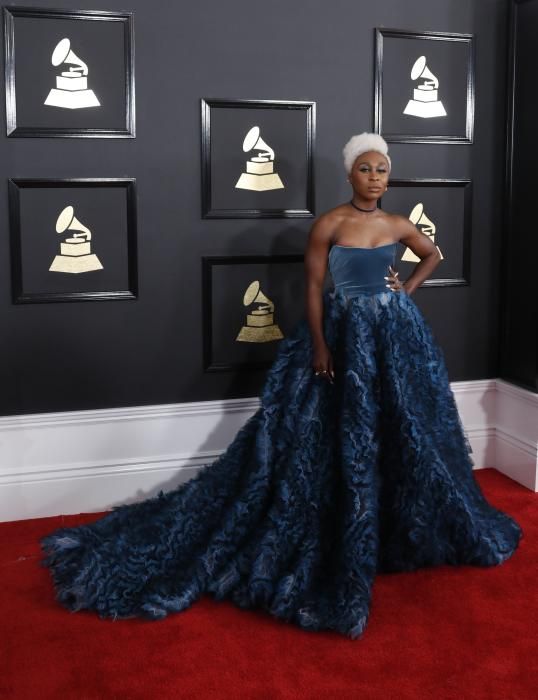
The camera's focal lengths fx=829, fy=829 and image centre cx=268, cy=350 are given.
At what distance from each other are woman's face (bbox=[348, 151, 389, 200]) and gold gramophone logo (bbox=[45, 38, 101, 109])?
1.03 metres

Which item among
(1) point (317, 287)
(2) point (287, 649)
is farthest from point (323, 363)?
(2) point (287, 649)

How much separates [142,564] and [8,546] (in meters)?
0.61

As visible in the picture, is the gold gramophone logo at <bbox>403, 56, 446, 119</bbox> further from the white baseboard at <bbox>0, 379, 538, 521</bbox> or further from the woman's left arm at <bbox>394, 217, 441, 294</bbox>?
the white baseboard at <bbox>0, 379, 538, 521</bbox>

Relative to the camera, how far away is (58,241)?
120 inches

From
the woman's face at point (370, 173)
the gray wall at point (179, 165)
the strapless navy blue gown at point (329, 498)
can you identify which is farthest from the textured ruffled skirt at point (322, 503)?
the gray wall at point (179, 165)

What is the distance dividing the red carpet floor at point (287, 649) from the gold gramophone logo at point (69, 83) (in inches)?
64.5

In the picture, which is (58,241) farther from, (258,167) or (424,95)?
(424,95)

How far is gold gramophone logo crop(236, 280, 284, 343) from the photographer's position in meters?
3.27

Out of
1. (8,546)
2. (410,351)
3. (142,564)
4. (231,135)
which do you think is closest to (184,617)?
(142,564)

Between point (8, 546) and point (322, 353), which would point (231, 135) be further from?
point (8, 546)

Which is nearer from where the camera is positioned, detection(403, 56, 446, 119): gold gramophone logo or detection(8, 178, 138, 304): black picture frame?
detection(8, 178, 138, 304): black picture frame

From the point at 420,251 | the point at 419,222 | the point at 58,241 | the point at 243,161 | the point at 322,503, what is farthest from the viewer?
the point at 419,222

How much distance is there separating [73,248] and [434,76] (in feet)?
5.30

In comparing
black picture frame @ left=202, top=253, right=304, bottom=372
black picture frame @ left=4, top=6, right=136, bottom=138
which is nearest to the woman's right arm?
black picture frame @ left=202, top=253, right=304, bottom=372
